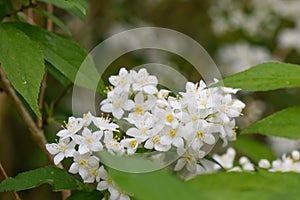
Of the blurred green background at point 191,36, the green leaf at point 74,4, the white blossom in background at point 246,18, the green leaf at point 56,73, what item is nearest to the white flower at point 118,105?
the green leaf at point 74,4

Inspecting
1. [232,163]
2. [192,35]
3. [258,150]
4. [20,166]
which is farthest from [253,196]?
[192,35]

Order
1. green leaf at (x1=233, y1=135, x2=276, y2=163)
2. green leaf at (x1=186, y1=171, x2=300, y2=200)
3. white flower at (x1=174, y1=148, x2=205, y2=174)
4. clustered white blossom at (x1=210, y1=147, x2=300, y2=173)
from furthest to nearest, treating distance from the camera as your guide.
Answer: green leaf at (x1=233, y1=135, x2=276, y2=163) < clustered white blossom at (x1=210, y1=147, x2=300, y2=173) < white flower at (x1=174, y1=148, x2=205, y2=174) < green leaf at (x1=186, y1=171, x2=300, y2=200)

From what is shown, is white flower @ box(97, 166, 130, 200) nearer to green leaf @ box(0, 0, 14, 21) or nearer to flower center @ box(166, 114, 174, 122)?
flower center @ box(166, 114, 174, 122)

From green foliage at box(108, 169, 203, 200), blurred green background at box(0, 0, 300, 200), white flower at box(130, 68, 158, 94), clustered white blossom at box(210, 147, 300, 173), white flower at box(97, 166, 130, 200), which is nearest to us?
green foliage at box(108, 169, 203, 200)

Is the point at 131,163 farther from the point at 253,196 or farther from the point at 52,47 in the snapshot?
the point at 52,47

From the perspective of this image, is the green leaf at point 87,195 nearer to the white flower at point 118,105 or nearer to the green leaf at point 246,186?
the white flower at point 118,105

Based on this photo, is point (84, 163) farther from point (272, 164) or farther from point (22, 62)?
point (272, 164)

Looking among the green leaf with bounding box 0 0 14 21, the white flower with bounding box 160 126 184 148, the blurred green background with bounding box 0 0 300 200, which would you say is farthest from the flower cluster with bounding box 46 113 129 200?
the blurred green background with bounding box 0 0 300 200
